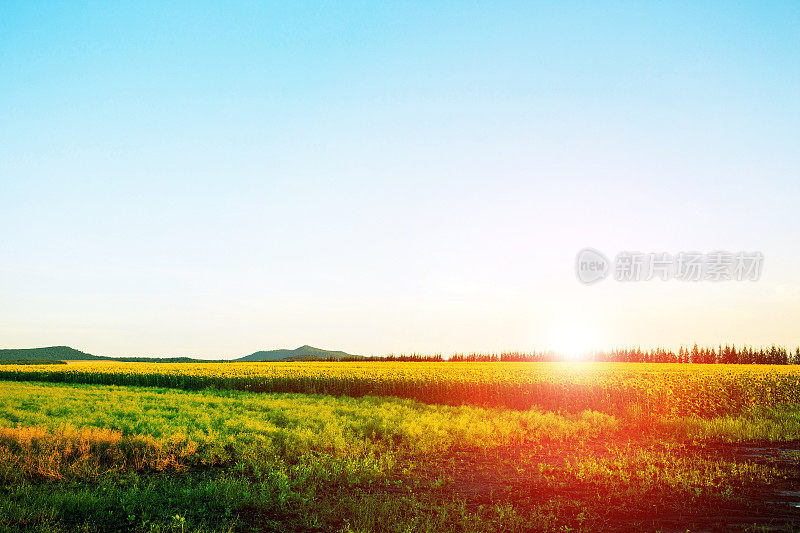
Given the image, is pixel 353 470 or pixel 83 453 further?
pixel 83 453

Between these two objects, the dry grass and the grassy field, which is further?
the dry grass

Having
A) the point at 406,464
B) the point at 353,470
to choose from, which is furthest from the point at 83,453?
the point at 406,464

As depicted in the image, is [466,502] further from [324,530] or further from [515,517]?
[324,530]

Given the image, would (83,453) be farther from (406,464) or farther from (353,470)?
(406,464)

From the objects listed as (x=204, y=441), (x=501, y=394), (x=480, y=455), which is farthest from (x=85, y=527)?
(x=501, y=394)

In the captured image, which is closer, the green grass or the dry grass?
the green grass

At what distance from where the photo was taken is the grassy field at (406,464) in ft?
36.8

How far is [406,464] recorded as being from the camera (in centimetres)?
1630

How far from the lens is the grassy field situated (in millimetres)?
11227

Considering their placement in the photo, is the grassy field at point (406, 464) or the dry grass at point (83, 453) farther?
the dry grass at point (83, 453)

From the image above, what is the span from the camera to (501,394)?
103ft

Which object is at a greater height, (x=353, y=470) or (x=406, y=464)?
(x=353, y=470)

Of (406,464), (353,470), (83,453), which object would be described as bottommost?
(406,464)

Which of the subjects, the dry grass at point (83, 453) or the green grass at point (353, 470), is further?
the dry grass at point (83, 453)
